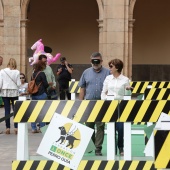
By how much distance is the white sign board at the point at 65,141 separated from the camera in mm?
7270

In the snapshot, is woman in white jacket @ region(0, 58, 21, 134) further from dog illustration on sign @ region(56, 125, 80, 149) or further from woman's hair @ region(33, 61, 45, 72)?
dog illustration on sign @ region(56, 125, 80, 149)

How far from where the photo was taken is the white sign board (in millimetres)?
7270

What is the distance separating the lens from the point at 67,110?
7707 mm

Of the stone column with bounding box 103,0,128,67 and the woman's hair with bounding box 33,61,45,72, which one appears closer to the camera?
the woman's hair with bounding box 33,61,45,72

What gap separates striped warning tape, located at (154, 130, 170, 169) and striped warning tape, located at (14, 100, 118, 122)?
220cm

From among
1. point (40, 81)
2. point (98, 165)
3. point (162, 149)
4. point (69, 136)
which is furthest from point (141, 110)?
point (40, 81)

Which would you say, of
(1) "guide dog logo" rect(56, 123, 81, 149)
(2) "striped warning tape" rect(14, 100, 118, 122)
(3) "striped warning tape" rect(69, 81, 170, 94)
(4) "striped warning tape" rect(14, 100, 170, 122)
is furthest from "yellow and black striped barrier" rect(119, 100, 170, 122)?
(3) "striped warning tape" rect(69, 81, 170, 94)

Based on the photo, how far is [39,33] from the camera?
30.5 metres

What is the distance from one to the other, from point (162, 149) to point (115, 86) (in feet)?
18.2

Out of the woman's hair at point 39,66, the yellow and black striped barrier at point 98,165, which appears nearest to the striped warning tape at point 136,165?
the yellow and black striped barrier at point 98,165

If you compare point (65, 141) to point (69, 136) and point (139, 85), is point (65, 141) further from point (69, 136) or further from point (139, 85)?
point (139, 85)

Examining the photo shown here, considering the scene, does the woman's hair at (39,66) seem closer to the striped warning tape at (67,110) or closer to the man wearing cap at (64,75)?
the striped warning tape at (67,110)

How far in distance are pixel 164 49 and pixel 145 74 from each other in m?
1.45

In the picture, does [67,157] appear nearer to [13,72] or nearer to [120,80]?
[120,80]
